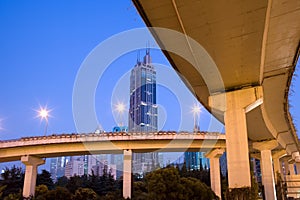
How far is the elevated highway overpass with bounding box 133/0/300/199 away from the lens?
316 inches

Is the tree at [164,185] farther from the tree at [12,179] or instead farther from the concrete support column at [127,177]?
the tree at [12,179]

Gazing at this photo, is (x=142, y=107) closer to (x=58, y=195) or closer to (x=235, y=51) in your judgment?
(x=58, y=195)

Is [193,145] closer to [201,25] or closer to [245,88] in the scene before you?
[245,88]

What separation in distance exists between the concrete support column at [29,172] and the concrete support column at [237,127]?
22.1 metres

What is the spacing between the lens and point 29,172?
101ft

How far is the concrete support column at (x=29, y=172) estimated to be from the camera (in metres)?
29.6

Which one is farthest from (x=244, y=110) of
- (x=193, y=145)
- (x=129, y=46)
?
(x=193, y=145)

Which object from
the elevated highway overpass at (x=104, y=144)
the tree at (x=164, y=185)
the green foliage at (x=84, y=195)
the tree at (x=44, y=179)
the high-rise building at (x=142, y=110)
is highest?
the high-rise building at (x=142, y=110)

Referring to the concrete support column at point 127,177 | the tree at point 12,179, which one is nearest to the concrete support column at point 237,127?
the concrete support column at point 127,177

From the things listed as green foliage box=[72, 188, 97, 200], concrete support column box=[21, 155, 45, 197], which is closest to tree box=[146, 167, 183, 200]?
concrete support column box=[21, 155, 45, 197]

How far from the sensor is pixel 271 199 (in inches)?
1045

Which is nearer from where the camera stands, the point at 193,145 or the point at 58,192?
the point at 193,145

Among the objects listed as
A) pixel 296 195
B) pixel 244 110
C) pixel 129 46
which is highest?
pixel 129 46

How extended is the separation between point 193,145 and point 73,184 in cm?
2891
